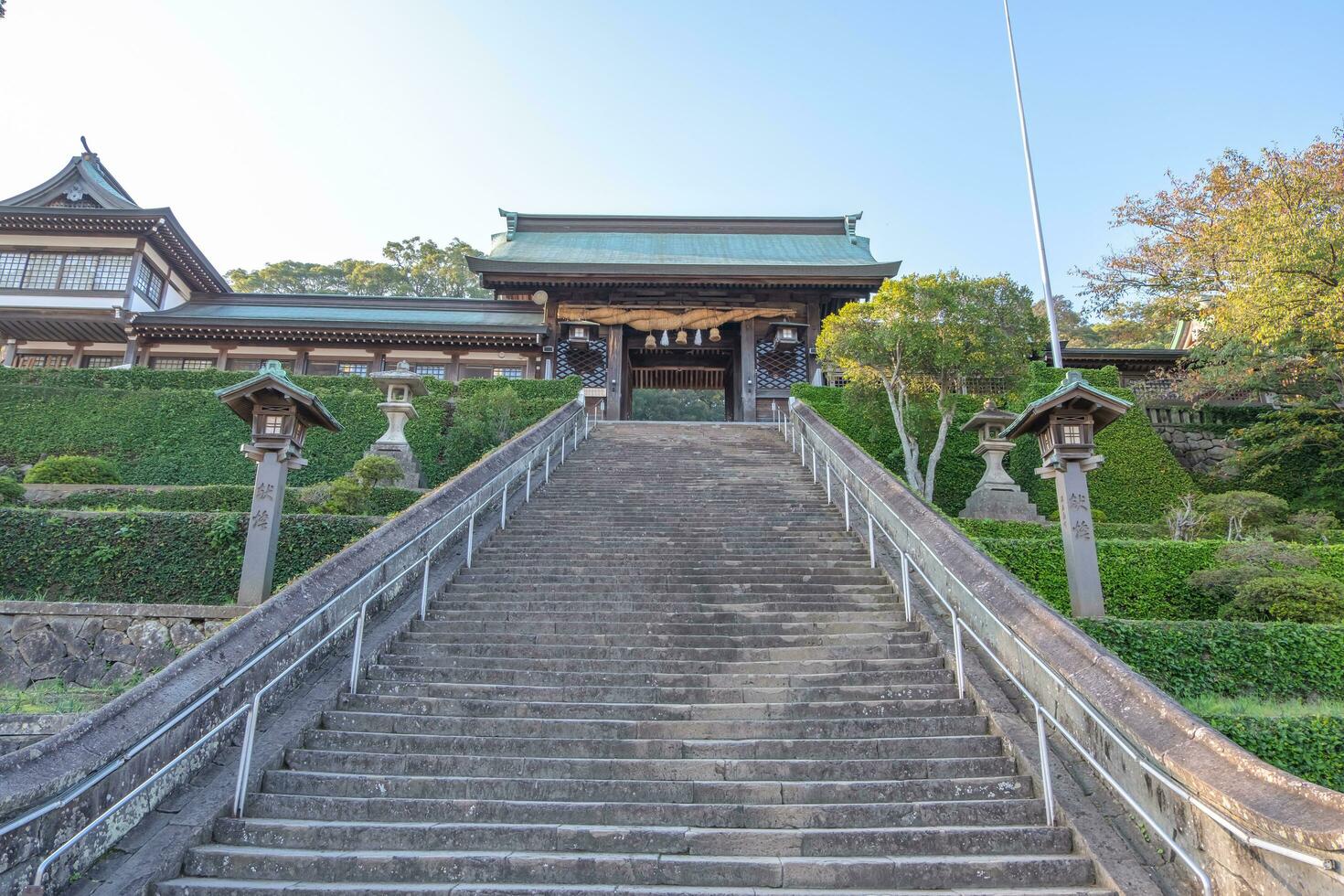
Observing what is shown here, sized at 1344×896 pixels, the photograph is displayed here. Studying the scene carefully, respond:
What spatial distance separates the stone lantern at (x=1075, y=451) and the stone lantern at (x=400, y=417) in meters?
10.6

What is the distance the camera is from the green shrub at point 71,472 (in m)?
13.0

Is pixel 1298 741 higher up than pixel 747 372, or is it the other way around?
pixel 747 372

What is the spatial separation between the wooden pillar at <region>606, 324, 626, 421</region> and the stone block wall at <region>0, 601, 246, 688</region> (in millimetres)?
13564

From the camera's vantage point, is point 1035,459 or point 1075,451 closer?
point 1075,451

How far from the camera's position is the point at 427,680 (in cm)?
614

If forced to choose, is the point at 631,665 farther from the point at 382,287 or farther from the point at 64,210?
the point at 382,287

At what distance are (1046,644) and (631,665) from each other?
3272 mm

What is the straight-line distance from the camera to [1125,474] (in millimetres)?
16219

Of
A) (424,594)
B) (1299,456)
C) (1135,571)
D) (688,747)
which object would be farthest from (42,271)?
(1299,456)

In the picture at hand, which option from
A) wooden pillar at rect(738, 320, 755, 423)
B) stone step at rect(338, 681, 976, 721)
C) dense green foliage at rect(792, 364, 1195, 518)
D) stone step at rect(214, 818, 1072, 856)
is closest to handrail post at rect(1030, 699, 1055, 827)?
stone step at rect(214, 818, 1072, 856)

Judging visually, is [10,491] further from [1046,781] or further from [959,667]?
[1046,781]

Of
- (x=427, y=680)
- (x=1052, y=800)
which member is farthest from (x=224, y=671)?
(x=1052, y=800)

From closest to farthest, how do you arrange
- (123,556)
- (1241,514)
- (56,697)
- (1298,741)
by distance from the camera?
(1298,741) → (56,697) → (123,556) → (1241,514)

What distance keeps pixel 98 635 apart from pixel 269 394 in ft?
9.96
